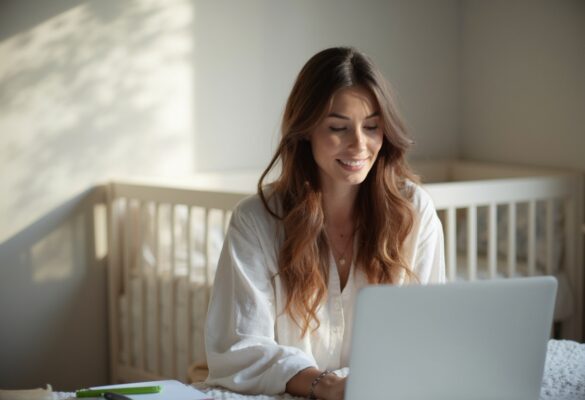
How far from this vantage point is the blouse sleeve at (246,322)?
5.03ft

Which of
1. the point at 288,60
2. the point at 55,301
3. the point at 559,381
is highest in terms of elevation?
the point at 288,60

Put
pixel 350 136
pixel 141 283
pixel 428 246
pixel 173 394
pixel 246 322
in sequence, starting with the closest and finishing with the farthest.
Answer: pixel 173 394
pixel 246 322
pixel 350 136
pixel 428 246
pixel 141 283

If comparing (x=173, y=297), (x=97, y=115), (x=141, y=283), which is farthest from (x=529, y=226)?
(x=97, y=115)

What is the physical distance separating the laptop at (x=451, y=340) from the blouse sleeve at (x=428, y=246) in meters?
0.60

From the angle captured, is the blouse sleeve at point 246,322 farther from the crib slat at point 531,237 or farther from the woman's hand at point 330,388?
the crib slat at point 531,237

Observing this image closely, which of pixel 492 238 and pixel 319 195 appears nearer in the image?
pixel 319 195

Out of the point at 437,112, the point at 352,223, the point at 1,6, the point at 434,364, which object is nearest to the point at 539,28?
the point at 437,112

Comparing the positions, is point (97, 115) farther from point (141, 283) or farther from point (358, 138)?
point (358, 138)

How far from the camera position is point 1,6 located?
125 inches

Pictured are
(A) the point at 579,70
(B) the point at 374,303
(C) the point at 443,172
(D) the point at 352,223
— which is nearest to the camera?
(B) the point at 374,303

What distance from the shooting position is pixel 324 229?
72.1 inches

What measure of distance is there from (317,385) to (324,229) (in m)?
0.43

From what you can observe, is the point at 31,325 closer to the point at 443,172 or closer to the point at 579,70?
the point at 443,172

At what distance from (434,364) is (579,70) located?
2596 millimetres
